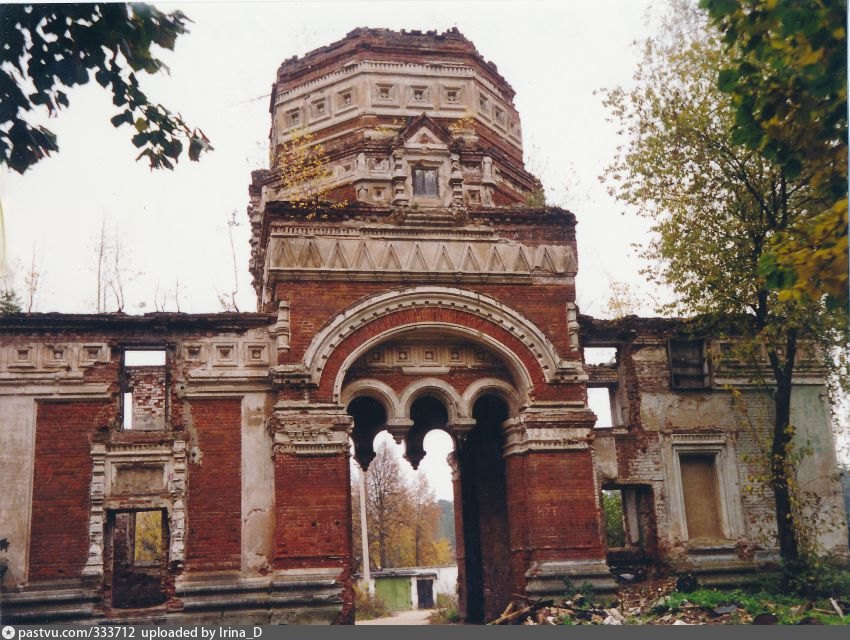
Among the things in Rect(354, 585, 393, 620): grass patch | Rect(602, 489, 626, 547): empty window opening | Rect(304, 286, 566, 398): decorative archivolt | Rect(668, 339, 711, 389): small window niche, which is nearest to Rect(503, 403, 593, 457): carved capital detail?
Rect(304, 286, 566, 398): decorative archivolt

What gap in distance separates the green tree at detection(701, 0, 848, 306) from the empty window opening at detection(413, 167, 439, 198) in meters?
5.99

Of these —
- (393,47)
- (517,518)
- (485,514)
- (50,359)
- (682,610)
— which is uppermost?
(393,47)

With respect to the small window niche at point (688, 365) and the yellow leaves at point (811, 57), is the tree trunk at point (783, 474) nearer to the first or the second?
the small window niche at point (688, 365)

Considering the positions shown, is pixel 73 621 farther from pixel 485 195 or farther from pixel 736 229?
pixel 736 229

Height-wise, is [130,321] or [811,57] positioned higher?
[811,57]

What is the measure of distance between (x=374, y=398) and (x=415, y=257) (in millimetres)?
2348

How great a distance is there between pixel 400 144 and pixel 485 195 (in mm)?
1626

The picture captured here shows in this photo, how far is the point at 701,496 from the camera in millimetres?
15156

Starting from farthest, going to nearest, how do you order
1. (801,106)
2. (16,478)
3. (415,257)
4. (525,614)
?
1. (415,257)
2. (16,478)
3. (525,614)
4. (801,106)

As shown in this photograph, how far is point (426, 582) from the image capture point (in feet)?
97.5

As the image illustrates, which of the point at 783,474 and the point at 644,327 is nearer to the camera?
the point at 783,474

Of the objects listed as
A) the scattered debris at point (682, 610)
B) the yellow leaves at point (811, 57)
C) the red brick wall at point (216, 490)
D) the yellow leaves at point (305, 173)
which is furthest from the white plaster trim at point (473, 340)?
the yellow leaves at point (811, 57)

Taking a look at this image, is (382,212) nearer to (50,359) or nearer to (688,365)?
(50,359)

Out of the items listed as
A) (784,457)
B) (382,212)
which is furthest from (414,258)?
(784,457)
